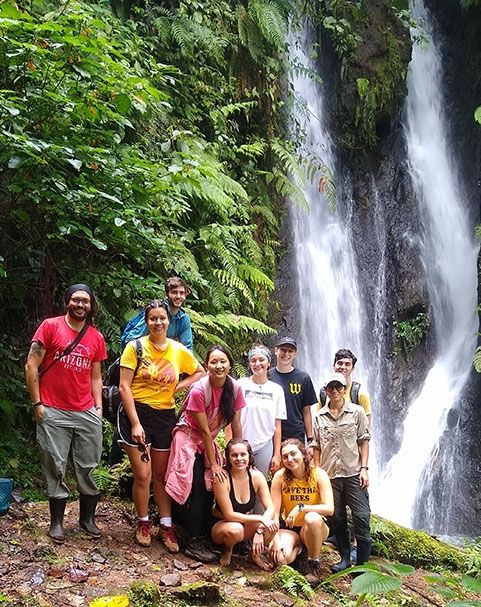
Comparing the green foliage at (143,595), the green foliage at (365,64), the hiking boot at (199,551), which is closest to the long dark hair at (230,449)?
the hiking boot at (199,551)

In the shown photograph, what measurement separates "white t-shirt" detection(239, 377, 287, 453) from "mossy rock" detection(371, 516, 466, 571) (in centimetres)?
186

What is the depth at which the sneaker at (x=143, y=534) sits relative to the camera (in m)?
4.05

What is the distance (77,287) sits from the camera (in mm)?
3879

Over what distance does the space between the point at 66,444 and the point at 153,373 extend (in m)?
0.75

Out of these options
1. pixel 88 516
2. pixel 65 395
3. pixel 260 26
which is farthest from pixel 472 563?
pixel 260 26

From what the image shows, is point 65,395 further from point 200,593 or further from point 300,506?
point 300,506

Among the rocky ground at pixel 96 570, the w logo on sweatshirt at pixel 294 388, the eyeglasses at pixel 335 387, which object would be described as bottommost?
the rocky ground at pixel 96 570

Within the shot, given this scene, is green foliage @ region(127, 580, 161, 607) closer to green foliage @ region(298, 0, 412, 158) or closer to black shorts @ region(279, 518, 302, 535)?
black shorts @ region(279, 518, 302, 535)

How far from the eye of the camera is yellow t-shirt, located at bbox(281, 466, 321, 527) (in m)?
4.35

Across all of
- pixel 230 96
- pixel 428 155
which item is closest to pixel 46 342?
pixel 230 96

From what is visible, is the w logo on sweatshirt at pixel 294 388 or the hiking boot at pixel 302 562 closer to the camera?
the hiking boot at pixel 302 562

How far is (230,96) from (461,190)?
8.88 m

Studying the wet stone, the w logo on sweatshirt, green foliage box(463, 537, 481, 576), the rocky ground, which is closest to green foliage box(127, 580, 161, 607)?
the rocky ground

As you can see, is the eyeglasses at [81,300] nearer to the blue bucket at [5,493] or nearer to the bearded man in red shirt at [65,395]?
the bearded man in red shirt at [65,395]
